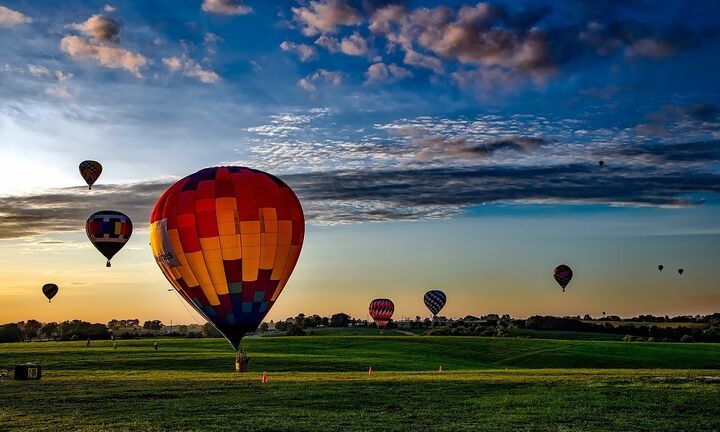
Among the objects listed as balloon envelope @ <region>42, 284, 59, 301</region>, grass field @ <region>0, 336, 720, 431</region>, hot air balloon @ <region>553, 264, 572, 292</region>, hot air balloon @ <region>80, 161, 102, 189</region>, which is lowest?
grass field @ <region>0, 336, 720, 431</region>

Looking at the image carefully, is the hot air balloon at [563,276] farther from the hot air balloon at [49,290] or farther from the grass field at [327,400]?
the hot air balloon at [49,290]

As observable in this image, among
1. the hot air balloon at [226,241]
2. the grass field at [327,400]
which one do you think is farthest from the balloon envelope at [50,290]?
the hot air balloon at [226,241]

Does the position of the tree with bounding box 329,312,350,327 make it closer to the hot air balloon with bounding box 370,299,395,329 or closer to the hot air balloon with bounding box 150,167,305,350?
the hot air balloon with bounding box 370,299,395,329

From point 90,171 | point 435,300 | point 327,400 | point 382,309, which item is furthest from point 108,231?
point 435,300

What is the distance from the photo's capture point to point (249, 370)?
57188 mm

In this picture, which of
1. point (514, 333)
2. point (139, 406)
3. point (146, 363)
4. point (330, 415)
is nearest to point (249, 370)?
point (146, 363)

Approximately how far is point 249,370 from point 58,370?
1446 centimetres

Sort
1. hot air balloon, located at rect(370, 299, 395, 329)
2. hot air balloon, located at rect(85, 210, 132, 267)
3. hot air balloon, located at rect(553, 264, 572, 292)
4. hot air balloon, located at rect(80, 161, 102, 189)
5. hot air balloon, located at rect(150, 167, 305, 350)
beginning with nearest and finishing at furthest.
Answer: hot air balloon, located at rect(150, 167, 305, 350), hot air balloon, located at rect(85, 210, 132, 267), hot air balloon, located at rect(80, 161, 102, 189), hot air balloon, located at rect(553, 264, 572, 292), hot air balloon, located at rect(370, 299, 395, 329)

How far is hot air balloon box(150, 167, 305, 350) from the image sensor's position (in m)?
42.3

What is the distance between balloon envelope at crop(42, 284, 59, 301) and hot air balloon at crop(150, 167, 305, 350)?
67172mm

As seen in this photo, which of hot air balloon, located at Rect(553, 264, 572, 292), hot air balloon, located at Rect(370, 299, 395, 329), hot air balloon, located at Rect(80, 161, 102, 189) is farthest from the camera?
hot air balloon, located at Rect(370, 299, 395, 329)

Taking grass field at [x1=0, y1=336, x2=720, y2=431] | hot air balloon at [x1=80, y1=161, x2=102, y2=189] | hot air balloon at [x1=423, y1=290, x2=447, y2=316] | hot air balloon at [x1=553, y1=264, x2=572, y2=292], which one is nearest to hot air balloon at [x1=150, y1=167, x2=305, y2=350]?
grass field at [x1=0, y1=336, x2=720, y2=431]

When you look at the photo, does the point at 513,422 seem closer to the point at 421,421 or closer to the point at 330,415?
the point at 421,421

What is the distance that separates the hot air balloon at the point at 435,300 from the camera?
4788 inches
